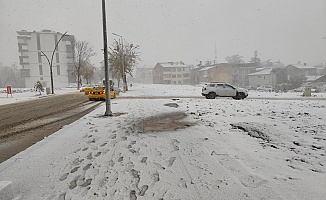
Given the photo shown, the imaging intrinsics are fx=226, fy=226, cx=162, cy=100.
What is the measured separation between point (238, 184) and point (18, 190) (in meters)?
3.62

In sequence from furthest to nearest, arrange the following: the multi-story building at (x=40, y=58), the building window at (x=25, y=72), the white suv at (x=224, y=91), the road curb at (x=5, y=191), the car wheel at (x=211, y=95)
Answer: the building window at (x=25, y=72) → the multi-story building at (x=40, y=58) → the car wheel at (x=211, y=95) → the white suv at (x=224, y=91) → the road curb at (x=5, y=191)

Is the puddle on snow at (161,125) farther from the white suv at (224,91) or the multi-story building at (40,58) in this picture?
the multi-story building at (40,58)

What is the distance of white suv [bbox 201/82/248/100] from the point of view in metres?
20.6

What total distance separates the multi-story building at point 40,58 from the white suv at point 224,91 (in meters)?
72.6

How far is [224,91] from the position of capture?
20.8m

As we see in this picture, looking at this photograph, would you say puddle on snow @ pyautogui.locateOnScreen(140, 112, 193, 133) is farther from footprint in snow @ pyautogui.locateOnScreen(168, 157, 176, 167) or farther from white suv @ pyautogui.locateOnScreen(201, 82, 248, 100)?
white suv @ pyautogui.locateOnScreen(201, 82, 248, 100)

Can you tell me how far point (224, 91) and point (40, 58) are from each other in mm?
82726

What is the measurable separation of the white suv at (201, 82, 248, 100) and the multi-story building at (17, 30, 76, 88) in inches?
2857

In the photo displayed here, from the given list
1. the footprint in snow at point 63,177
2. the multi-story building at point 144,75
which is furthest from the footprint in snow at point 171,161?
the multi-story building at point 144,75

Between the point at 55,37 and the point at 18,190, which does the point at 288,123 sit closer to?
the point at 18,190

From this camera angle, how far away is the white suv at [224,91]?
20.6m

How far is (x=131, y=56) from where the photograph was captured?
131 feet

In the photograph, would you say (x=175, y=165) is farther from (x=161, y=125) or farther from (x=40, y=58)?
(x=40, y=58)

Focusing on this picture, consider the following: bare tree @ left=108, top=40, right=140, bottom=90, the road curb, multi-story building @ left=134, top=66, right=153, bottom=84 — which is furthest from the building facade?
multi-story building @ left=134, top=66, right=153, bottom=84
